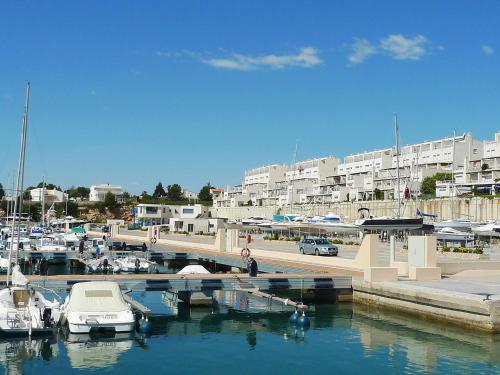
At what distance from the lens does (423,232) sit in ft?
227

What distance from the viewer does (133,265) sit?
169ft

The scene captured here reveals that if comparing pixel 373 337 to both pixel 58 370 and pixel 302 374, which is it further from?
pixel 58 370

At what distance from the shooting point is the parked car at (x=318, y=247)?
50.4m

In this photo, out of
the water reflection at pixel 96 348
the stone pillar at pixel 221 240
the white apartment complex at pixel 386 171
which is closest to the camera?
the water reflection at pixel 96 348

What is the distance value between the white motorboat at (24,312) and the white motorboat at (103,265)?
2595 cm

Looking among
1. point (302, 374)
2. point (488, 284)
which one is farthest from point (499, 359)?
point (488, 284)

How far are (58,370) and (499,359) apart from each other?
14.9 metres

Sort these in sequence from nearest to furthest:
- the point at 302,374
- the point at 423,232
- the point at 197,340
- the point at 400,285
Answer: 1. the point at 302,374
2. the point at 197,340
3. the point at 400,285
4. the point at 423,232

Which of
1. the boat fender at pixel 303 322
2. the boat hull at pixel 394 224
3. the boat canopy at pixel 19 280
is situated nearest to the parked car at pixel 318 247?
the boat hull at pixel 394 224

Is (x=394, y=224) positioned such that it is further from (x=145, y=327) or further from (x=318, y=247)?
(x=145, y=327)

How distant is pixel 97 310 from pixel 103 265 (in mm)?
28259

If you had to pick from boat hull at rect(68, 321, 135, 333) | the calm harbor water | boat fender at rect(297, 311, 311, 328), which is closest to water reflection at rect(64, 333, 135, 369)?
the calm harbor water

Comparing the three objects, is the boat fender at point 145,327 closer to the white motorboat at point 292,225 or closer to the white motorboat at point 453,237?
the white motorboat at point 453,237

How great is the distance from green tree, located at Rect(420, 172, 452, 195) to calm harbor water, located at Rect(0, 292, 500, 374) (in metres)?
103
